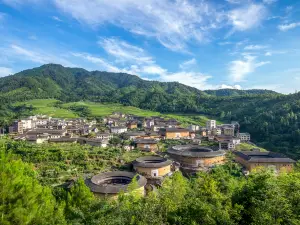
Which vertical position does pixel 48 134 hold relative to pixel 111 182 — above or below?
above

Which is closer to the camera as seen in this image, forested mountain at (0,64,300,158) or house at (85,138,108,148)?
house at (85,138,108,148)

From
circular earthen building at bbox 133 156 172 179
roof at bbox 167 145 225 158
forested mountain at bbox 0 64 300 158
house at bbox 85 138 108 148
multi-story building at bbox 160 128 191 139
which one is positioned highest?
forested mountain at bbox 0 64 300 158

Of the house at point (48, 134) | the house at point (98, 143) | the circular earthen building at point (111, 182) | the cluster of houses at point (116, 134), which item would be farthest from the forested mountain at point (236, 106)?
the house at point (98, 143)

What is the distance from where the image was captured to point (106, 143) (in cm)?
4616

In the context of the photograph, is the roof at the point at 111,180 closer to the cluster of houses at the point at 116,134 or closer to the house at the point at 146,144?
the cluster of houses at the point at 116,134

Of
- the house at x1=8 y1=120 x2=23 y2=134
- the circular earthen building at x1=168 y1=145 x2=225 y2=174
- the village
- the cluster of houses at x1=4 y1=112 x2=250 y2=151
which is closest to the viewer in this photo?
the village

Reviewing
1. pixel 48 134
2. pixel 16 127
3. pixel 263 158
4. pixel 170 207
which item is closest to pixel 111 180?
pixel 170 207

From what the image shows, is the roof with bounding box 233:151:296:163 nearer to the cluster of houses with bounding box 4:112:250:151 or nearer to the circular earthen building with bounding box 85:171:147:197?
the cluster of houses with bounding box 4:112:250:151

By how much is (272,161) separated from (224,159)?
7380mm

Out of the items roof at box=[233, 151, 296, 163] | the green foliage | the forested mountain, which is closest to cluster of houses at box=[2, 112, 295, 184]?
roof at box=[233, 151, 296, 163]

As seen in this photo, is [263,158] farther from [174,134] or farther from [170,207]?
[170,207]

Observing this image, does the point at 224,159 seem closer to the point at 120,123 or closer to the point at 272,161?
the point at 272,161

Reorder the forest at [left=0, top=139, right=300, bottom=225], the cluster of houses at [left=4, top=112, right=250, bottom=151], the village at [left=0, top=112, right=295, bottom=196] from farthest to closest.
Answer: the cluster of houses at [left=4, top=112, right=250, bottom=151] < the village at [left=0, top=112, right=295, bottom=196] < the forest at [left=0, top=139, right=300, bottom=225]

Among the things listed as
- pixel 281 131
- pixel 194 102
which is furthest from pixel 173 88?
pixel 281 131
